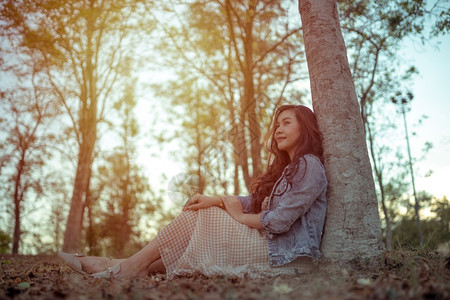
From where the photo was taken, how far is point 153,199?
65.5 ft

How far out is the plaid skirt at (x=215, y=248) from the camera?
2.80 metres

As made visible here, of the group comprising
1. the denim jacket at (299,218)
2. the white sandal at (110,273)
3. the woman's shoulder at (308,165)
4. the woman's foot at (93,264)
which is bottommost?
the white sandal at (110,273)

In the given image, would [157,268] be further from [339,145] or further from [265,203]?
[339,145]

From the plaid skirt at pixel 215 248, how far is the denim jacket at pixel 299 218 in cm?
10

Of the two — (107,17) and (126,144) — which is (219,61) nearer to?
(107,17)

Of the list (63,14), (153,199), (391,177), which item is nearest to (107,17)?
(63,14)

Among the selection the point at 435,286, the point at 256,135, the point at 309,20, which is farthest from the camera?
the point at 256,135

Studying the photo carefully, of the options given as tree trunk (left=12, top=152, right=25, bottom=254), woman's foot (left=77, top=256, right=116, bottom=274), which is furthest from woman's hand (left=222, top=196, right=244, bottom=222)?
tree trunk (left=12, top=152, right=25, bottom=254)

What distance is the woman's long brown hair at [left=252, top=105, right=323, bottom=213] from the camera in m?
3.19

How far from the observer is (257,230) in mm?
3031

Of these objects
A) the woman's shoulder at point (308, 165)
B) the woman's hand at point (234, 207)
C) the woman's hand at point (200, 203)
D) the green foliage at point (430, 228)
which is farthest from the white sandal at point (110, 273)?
the green foliage at point (430, 228)

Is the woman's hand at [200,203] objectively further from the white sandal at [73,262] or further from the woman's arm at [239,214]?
the white sandal at [73,262]

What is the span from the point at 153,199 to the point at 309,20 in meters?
17.7

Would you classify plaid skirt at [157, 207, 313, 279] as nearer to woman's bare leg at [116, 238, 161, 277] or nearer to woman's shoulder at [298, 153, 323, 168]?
woman's bare leg at [116, 238, 161, 277]
